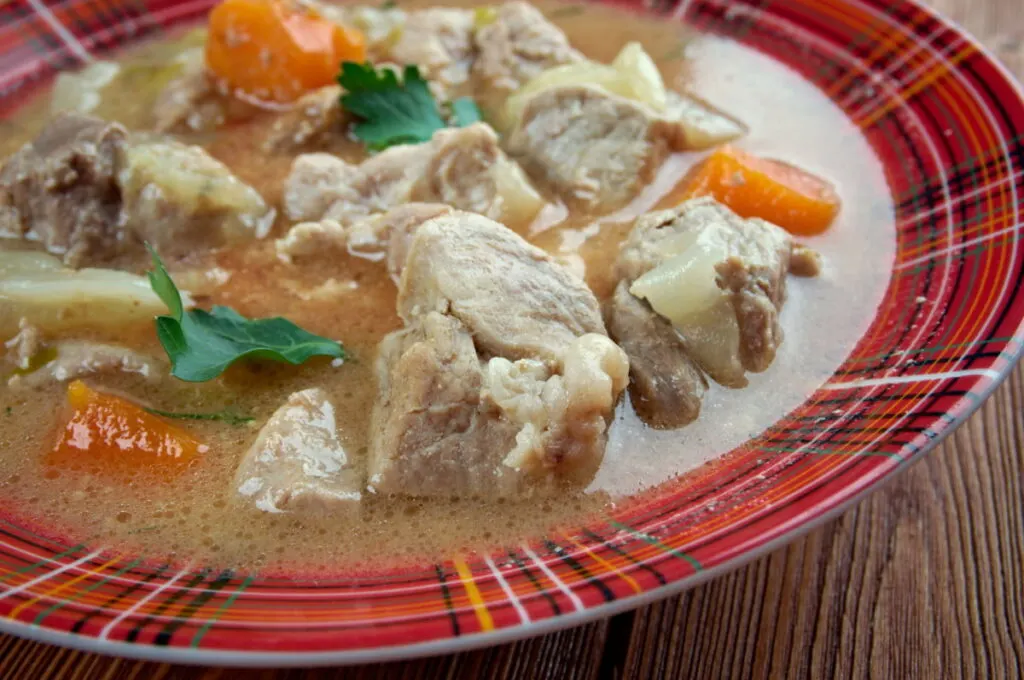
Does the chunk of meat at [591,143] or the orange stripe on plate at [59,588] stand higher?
the chunk of meat at [591,143]

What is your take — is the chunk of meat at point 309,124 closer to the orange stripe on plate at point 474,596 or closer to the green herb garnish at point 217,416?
the green herb garnish at point 217,416

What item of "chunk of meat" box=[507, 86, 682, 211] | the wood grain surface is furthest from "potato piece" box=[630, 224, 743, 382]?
"chunk of meat" box=[507, 86, 682, 211]

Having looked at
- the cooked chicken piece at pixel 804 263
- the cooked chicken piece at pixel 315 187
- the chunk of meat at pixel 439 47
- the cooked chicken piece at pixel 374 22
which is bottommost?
the cooked chicken piece at pixel 315 187

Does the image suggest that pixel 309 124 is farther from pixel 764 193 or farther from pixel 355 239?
pixel 764 193

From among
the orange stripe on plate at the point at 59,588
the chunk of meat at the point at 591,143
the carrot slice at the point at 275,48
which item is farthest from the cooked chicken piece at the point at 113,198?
the orange stripe on plate at the point at 59,588

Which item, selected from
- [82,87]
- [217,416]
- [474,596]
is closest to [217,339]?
[217,416]
